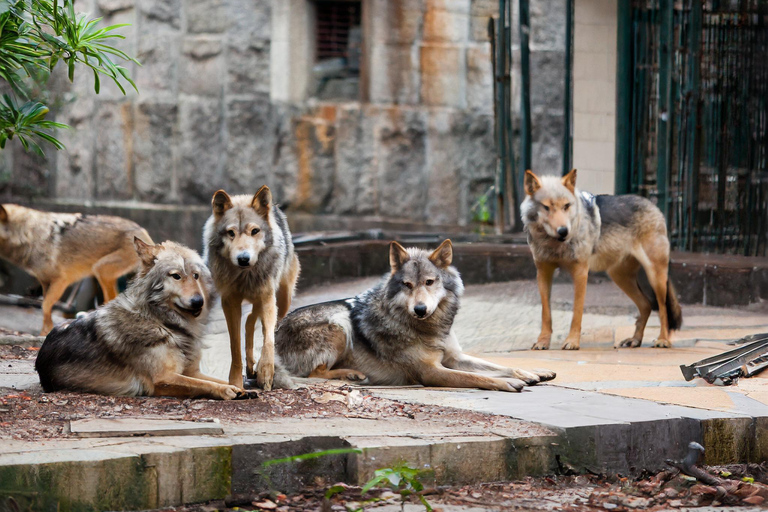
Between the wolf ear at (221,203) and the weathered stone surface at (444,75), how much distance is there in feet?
25.2

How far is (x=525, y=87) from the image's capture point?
1173 centimetres

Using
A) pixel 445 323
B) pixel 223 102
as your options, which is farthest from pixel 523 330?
pixel 223 102

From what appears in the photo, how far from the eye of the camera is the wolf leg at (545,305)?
26.4 ft

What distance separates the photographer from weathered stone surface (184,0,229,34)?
42.6 ft

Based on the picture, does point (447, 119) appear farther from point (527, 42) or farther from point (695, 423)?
point (695, 423)

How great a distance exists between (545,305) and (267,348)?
333cm

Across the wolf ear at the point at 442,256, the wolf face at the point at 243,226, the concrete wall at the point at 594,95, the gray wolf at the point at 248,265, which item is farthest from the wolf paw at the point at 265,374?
the concrete wall at the point at 594,95

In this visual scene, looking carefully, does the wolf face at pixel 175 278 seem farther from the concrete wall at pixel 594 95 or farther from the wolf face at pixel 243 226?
the concrete wall at pixel 594 95

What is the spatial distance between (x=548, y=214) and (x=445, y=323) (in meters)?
2.32

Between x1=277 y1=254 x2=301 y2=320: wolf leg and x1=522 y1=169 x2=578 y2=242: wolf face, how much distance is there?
7.86 ft

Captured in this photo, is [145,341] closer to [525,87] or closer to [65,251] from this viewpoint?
[65,251]

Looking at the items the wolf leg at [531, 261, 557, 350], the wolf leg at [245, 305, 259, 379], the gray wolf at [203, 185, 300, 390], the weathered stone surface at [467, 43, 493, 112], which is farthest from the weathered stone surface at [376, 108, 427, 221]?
the gray wolf at [203, 185, 300, 390]

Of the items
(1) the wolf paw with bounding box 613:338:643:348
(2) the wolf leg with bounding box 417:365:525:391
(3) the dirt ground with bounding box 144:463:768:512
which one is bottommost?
(1) the wolf paw with bounding box 613:338:643:348

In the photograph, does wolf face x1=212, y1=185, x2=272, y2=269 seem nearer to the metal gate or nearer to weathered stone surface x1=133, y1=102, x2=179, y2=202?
the metal gate
